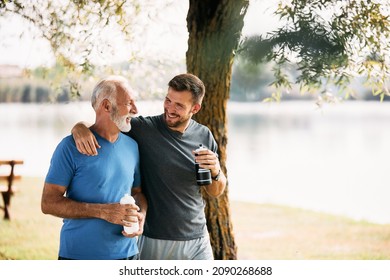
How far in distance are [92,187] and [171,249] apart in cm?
43

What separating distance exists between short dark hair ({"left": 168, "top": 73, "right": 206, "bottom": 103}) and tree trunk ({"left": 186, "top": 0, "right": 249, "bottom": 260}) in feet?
2.37

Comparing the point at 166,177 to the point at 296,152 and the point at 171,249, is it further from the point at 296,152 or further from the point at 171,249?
the point at 296,152

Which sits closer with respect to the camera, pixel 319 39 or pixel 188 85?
pixel 188 85

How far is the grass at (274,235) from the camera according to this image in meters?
5.01

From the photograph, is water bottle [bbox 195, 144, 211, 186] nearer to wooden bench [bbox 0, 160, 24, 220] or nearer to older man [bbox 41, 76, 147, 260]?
older man [bbox 41, 76, 147, 260]

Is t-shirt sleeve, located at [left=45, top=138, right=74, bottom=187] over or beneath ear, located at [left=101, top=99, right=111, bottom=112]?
beneath

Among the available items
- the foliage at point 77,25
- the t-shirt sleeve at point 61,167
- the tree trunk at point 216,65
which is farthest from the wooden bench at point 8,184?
the t-shirt sleeve at point 61,167

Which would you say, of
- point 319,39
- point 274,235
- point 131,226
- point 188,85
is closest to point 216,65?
point 319,39

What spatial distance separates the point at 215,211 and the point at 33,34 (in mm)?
1563

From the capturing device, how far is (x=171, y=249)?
7.41ft

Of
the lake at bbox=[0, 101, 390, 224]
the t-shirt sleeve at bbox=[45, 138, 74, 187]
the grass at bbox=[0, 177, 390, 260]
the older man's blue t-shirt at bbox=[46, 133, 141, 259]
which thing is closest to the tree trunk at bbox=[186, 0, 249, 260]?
the older man's blue t-shirt at bbox=[46, 133, 141, 259]

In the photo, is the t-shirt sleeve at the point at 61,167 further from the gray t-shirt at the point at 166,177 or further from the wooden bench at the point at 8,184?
the wooden bench at the point at 8,184

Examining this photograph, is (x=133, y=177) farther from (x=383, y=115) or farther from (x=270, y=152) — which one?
(x=270, y=152)

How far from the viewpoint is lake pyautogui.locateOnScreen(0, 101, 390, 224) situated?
603 centimetres
